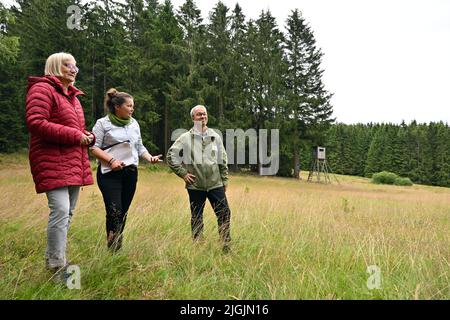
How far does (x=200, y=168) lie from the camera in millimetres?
3785

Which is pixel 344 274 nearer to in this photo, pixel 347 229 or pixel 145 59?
pixel 347 229

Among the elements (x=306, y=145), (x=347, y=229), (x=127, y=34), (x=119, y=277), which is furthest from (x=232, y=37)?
(x=119, y=277)

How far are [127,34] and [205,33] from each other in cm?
686

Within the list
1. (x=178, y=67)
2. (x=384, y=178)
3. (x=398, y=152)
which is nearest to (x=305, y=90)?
(x=178, y=67)

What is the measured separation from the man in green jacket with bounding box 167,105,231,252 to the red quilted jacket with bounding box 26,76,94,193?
137 centimetres

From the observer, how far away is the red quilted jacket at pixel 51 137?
241 cm

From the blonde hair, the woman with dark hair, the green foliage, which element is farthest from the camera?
the green foliage

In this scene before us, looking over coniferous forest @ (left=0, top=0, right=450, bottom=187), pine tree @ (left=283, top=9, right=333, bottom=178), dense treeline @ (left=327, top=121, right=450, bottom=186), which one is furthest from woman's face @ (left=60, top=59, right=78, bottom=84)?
dense treeline @ (left=327, top=121, right=450, bottom=186)

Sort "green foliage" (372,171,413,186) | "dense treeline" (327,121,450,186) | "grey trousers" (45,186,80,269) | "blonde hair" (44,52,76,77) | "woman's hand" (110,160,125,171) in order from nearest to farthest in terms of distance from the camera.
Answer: "grey trousers" (45,186,80,269)
"blonde hair" (44,52,76,77)
"woman's hand" (110,160,125,171)
"green foliage" (372,171,413,186)
"dense treeline" (327,121,450,186)

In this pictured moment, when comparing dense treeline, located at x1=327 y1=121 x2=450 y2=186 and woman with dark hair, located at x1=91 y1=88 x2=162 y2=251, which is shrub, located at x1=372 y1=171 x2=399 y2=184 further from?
woman with dark hair, located at x1=91 y1=88 x2=162 y2=251

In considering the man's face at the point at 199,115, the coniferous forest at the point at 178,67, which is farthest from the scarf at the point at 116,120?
the coniferous forest at the point at 178,67

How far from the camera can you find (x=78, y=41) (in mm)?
26406

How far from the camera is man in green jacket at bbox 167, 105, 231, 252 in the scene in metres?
3.79

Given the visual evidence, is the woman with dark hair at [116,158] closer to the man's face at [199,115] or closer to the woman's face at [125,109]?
the woman's face at [125,109]
